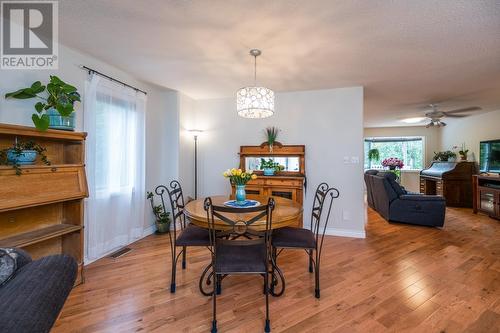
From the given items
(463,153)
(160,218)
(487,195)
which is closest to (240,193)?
→ (160,218)

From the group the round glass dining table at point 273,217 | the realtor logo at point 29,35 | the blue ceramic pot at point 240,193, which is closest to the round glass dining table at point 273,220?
the round glass dining table at point 273,217

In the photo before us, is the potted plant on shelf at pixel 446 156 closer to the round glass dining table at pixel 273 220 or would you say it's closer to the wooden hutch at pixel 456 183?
the wooden hutch at pixel 456 183

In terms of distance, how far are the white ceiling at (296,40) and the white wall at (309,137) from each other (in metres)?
0.35

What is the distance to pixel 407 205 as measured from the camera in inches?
168

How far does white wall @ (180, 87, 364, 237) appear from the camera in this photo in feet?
12.3

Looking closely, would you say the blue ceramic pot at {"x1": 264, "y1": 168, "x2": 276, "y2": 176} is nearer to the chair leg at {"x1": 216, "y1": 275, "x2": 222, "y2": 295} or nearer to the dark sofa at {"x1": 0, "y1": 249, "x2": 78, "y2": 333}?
the chair leg at {"x1": 216, "y1": 275, "x2": 222, "y2": 295}

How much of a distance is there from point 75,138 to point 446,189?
294 inches

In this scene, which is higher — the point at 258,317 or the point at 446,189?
the point at 446,189

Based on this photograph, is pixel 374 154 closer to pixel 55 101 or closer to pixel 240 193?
pixel 240 193

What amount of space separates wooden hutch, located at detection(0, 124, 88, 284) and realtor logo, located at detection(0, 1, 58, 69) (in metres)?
0.73

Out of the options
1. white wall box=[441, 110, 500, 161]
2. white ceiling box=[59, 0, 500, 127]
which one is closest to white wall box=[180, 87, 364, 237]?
white ceiling box=[59, 0, 500, 127]

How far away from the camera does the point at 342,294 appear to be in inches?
83.7

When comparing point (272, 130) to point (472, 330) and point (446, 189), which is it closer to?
point (472, 330)

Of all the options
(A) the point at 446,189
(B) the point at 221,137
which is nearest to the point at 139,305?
(B) the point at 221,137
